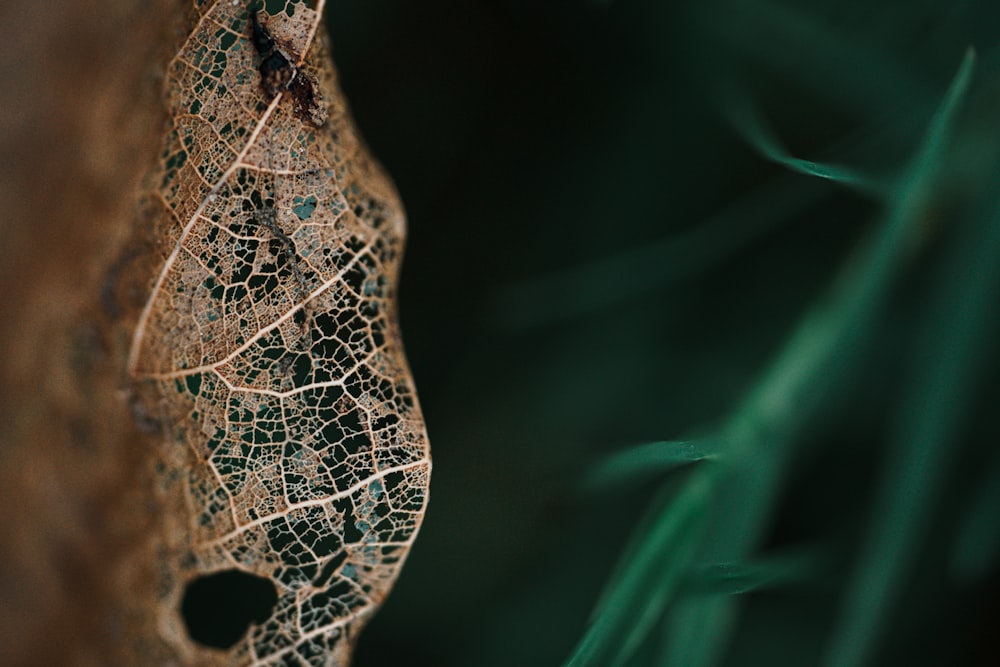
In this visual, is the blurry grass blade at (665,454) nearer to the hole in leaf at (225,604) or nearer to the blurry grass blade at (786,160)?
the blurry grass blade at (786,160)

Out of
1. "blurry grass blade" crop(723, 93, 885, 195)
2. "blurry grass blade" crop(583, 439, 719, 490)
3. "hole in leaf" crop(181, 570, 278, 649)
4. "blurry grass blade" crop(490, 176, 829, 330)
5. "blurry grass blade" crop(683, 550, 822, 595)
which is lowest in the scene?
"hole in leaf" crop(181, 570, 278, 649)

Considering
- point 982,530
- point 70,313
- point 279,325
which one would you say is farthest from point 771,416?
point 70,313

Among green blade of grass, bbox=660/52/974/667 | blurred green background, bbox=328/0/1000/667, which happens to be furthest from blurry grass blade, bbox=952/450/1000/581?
green blade of grass, bbox=660/52/974/667

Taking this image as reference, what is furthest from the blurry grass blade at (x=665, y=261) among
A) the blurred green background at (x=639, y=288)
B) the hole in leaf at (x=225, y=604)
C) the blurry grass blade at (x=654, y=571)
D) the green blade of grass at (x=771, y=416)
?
the hole in leaf at (x=225, y=604)

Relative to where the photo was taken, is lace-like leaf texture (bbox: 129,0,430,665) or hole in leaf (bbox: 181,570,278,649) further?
hole in leaf (bbox: 181,570,278,649)

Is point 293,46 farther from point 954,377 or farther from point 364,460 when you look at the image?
point 954,377

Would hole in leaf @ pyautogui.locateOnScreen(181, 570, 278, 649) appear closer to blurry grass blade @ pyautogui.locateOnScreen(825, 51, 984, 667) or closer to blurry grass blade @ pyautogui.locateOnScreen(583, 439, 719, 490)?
blurry grass blade @ pyautogui.locateOnScreen(583, 439, 719, 490)

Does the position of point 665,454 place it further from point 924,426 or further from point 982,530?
point 982,530

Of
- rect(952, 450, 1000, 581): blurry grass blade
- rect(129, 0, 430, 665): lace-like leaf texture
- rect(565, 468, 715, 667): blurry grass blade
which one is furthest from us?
rect(952, 450, 1000, 581): blurry grass blade
